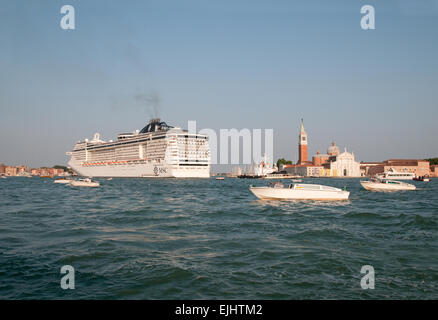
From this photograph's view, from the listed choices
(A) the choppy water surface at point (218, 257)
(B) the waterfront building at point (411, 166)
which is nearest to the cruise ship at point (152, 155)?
(A) the choppy water surface at point (218, 257)

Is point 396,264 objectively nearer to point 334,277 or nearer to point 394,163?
point 334,277

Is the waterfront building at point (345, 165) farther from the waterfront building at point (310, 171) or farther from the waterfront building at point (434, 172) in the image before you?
the waterfront building at point (434, 172)

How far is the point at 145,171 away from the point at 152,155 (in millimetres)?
4898

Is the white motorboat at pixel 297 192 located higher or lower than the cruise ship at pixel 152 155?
lower

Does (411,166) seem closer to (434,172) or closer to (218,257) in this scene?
(434,172)

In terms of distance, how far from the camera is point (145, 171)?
95.3m

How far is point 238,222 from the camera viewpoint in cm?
1666

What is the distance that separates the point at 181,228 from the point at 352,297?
29.8ft

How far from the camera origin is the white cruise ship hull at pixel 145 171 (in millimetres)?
89188

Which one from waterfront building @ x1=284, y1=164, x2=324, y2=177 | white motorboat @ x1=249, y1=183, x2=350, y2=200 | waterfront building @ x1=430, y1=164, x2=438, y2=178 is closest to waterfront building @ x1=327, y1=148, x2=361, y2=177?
waterfront building @ x1=284, y1=164, x2=324, y2=177

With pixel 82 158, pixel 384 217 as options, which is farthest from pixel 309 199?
pixel 82 158

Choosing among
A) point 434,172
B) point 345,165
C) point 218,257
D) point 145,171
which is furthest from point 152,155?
point 434,172

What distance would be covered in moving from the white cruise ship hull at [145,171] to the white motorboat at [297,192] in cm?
6362
